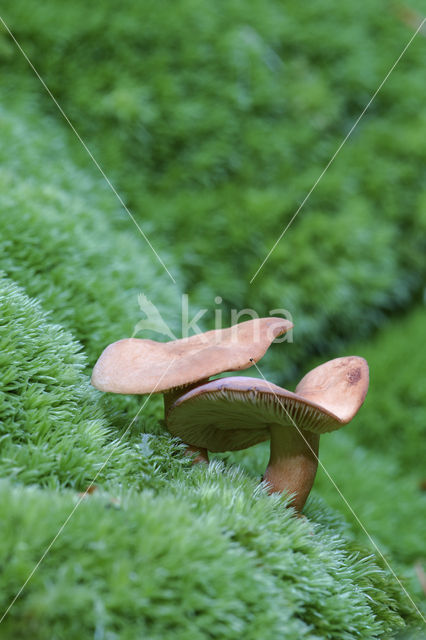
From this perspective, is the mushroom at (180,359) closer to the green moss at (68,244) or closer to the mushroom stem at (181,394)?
the mushroom stem at (181,394)

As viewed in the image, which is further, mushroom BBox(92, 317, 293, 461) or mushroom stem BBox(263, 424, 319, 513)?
mushroom stem BBox(263, 424, 319, 513)

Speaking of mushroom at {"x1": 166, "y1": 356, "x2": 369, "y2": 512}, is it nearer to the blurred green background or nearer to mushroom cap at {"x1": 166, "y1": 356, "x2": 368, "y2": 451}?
mushroom cap at {"x1": 166, "y1": 356, "x2": 368, "y2": 451}

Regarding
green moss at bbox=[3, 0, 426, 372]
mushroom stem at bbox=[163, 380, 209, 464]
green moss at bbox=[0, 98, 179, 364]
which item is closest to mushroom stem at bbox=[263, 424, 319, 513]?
mushroom stem at bbox=[163, 380, 209, 464]

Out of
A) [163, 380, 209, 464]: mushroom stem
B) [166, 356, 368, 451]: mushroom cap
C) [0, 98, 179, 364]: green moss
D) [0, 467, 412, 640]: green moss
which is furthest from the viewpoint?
[0, 98, 179, 364]: green moss

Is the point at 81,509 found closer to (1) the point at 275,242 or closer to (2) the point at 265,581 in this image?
(2) the point at 265,581

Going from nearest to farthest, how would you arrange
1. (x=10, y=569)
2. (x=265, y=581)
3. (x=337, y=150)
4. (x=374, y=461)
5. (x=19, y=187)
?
1. (x=10, y=569)
2. (x=265, y=581)
3. (x=19, y=187)
4. (x=374, y=461)
5. (x=337, y=150)

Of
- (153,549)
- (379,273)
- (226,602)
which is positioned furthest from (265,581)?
(379,273)
